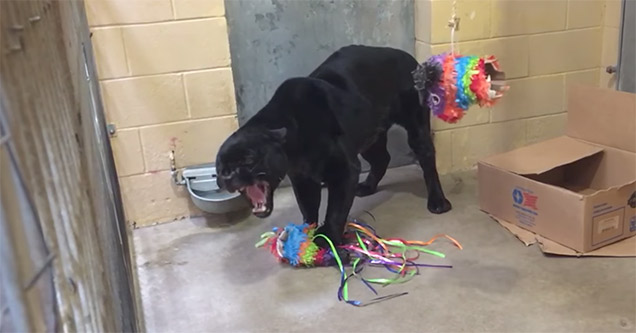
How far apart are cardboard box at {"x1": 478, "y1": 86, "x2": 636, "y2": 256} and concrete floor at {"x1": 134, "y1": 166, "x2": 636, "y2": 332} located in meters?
0.08

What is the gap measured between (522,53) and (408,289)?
5.23 ft

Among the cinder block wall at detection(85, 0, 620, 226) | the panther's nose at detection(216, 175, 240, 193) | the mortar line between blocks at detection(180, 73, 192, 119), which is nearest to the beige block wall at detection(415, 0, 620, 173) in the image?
the cinder block wall at detection(85, 0, 620, 226)

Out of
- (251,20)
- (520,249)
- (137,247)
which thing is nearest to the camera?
(520,249)

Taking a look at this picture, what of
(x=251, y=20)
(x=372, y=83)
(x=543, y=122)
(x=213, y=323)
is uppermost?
(x=251, y=20)

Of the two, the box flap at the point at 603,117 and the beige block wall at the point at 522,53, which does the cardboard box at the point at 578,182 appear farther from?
the beige block wall at the point at 522,53

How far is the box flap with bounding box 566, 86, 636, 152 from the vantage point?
254 cm

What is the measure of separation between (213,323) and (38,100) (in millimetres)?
1629

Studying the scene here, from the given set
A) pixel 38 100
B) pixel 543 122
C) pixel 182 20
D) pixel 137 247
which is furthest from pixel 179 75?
pixel 38 100

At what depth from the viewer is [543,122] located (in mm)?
3496

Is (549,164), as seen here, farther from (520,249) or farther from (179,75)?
(179,75)

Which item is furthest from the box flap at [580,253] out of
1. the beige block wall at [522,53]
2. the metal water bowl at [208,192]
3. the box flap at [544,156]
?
the metal water bowl at [208,192]

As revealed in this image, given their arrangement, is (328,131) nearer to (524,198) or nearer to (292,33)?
(524,198)

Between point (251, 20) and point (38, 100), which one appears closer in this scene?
point (38, 100)

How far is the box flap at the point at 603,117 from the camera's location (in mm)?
2541
